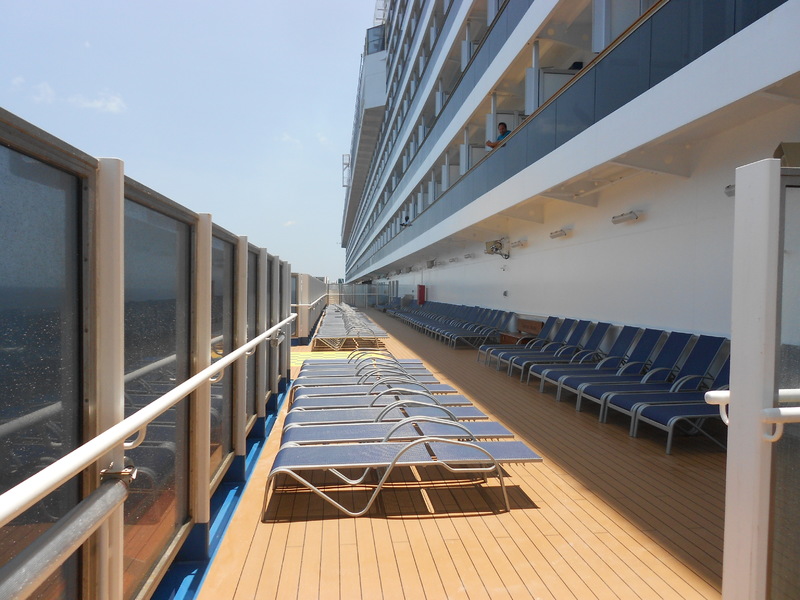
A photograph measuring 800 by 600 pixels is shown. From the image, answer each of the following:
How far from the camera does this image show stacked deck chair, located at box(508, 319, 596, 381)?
26.7 feet

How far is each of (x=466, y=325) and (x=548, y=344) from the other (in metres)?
4.47

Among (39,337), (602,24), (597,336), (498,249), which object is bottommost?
(597,336)

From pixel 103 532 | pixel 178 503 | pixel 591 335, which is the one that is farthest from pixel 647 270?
pixel 103 532

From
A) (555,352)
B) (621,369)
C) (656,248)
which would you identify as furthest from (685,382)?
(555,352)

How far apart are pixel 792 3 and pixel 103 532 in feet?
15.7

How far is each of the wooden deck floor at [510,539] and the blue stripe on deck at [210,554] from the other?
0.05m

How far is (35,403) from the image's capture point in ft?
4.23

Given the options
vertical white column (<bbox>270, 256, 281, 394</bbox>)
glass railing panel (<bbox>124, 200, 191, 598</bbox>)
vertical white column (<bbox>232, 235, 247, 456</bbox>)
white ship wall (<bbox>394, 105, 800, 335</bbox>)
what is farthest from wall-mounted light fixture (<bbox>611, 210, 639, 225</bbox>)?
glass railing panel (<bbox>124, 200, 191, 598</bbox>)

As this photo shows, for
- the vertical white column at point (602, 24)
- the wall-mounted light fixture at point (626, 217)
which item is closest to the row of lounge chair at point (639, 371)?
the wall-mounted light fixture at point (626, 217)

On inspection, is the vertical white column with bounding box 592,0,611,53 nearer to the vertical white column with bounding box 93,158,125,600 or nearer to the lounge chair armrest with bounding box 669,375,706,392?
the lounge chair armrest with bounding box 669,375,706,392

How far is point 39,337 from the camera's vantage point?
129 cm

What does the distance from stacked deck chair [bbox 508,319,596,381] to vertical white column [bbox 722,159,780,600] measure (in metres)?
5.98

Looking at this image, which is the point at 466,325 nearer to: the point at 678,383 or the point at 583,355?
the point at 583,355

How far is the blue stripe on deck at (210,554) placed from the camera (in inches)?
99.3
